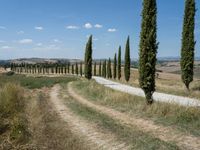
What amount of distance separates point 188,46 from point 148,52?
1097 cm

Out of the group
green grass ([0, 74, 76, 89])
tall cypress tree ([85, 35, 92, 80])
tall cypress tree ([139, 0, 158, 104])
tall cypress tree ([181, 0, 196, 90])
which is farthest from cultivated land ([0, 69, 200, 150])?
tall cypress tree ([85, 35, 92, 80])

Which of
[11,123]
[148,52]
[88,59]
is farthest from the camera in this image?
[88,59]

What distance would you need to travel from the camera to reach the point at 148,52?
18438mm

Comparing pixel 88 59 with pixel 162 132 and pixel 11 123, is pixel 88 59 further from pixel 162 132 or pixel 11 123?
pixel 162 132

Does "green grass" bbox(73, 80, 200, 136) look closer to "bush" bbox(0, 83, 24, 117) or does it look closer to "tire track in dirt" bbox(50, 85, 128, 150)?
"tire track in dirt" bbox(50, 85, 128, 150)

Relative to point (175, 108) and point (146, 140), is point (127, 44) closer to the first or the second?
point (175, 108)

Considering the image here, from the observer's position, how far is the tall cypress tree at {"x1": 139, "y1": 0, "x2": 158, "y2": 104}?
721 inches

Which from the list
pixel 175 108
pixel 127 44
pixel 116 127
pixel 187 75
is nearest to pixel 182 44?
pixel 187 75

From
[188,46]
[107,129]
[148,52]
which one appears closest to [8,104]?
[107,129]

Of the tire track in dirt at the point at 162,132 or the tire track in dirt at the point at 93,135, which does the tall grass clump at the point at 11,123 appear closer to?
the tire track in dirt at the point at 93,135

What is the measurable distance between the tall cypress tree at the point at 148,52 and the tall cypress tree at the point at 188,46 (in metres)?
10.2

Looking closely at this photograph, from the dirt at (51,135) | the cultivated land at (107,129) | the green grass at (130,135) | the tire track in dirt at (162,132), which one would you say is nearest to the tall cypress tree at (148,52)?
the cultivated land at (107,129)

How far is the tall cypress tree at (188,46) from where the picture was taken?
28234 mm

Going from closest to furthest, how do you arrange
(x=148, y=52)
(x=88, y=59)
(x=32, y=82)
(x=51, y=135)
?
(x=51, y=135)
(x=148, y=52)
(x=32, y=82)
(x=88, y=59)
